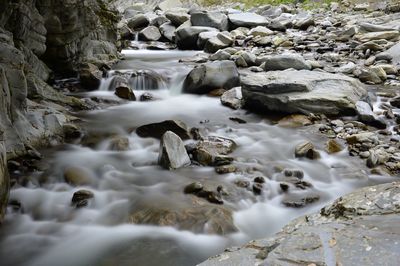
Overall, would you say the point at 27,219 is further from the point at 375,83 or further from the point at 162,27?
the point at 162,27

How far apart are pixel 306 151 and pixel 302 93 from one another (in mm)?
2399

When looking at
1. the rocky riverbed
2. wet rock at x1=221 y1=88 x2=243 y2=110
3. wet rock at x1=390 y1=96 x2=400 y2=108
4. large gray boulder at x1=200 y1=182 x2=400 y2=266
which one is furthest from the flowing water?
wet rock at x1=390 y1=96 x2=400 y2=108

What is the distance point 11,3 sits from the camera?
8.62 m

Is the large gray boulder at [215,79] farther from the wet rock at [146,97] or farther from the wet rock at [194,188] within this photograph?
the wet rock at [194,188]

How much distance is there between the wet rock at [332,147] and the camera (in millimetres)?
6812

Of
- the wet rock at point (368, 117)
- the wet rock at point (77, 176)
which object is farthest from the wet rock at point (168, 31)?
the wet rock at point (77, 176)

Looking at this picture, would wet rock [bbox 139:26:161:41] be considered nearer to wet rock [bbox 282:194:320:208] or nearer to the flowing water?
the flowing water

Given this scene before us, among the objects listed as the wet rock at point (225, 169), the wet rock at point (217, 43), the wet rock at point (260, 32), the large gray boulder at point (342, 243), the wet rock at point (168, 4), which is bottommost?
the wet rock at point (225, 169)

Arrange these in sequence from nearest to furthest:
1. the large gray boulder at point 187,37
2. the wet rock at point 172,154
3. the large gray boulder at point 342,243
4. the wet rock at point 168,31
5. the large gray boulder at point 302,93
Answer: the large gray boulder at point 342,243 < the wet rock at point 172,154 < the large gray boulder at point 302,93 < the large gray boulder at point 187,37 < the wet rock at point 168,31

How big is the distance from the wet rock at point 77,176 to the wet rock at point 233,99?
4450 millimetres

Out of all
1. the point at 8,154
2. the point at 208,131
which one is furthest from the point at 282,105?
the point at 8,154

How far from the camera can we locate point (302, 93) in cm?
867

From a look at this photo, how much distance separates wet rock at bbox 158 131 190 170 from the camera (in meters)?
6.04

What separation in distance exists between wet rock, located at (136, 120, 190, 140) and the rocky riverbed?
2cm
